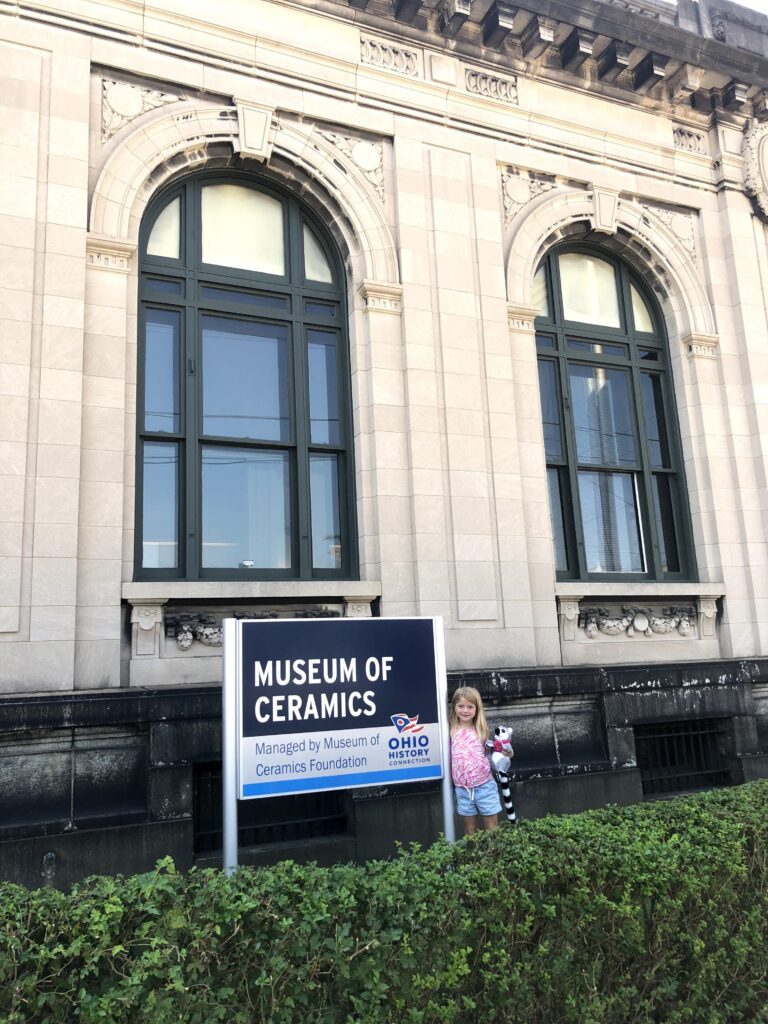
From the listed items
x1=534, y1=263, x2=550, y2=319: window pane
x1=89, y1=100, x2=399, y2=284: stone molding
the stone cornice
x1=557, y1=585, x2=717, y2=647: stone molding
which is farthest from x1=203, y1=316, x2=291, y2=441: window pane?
x1=557, y1=585, x2=717, y2=647: stone molding

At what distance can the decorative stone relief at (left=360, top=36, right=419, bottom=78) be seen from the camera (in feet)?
32.7

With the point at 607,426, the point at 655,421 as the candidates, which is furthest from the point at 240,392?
the point at 655,421

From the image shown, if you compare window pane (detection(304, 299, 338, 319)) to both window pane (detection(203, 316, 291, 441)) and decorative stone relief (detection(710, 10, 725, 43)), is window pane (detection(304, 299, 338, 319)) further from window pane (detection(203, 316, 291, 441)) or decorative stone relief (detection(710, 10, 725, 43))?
decorative stone relief (detection(710, 10, 725, 43))

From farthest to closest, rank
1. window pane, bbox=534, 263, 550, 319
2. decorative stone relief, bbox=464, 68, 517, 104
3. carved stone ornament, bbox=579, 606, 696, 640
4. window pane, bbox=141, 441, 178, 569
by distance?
window pane, bbox=534, 263, 550, 319 < decorative stone relief, bbox=464, 68, 517, 104 < carved stone ornament, bbox=579, 606, 696, 640 < window pane, bbox=141, 441, 178, 569

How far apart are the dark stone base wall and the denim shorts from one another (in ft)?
2.00

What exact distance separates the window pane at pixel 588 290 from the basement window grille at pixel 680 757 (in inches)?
225

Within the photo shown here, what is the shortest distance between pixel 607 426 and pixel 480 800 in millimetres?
6098

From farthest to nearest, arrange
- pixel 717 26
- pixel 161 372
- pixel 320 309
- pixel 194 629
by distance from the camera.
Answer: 1. pixel 717 26
2. pixel 320 309
3. pixel 161 372
4. pixel 194 629

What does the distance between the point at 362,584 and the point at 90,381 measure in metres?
3.55

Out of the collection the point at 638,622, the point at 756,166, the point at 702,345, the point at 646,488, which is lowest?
the point at 638,622

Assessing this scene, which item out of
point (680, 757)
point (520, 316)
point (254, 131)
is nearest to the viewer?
point (254, 131)

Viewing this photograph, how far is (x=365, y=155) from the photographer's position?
9.73m

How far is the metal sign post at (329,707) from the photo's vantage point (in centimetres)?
551

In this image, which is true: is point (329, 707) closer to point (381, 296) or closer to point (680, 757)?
point (381, 296)
